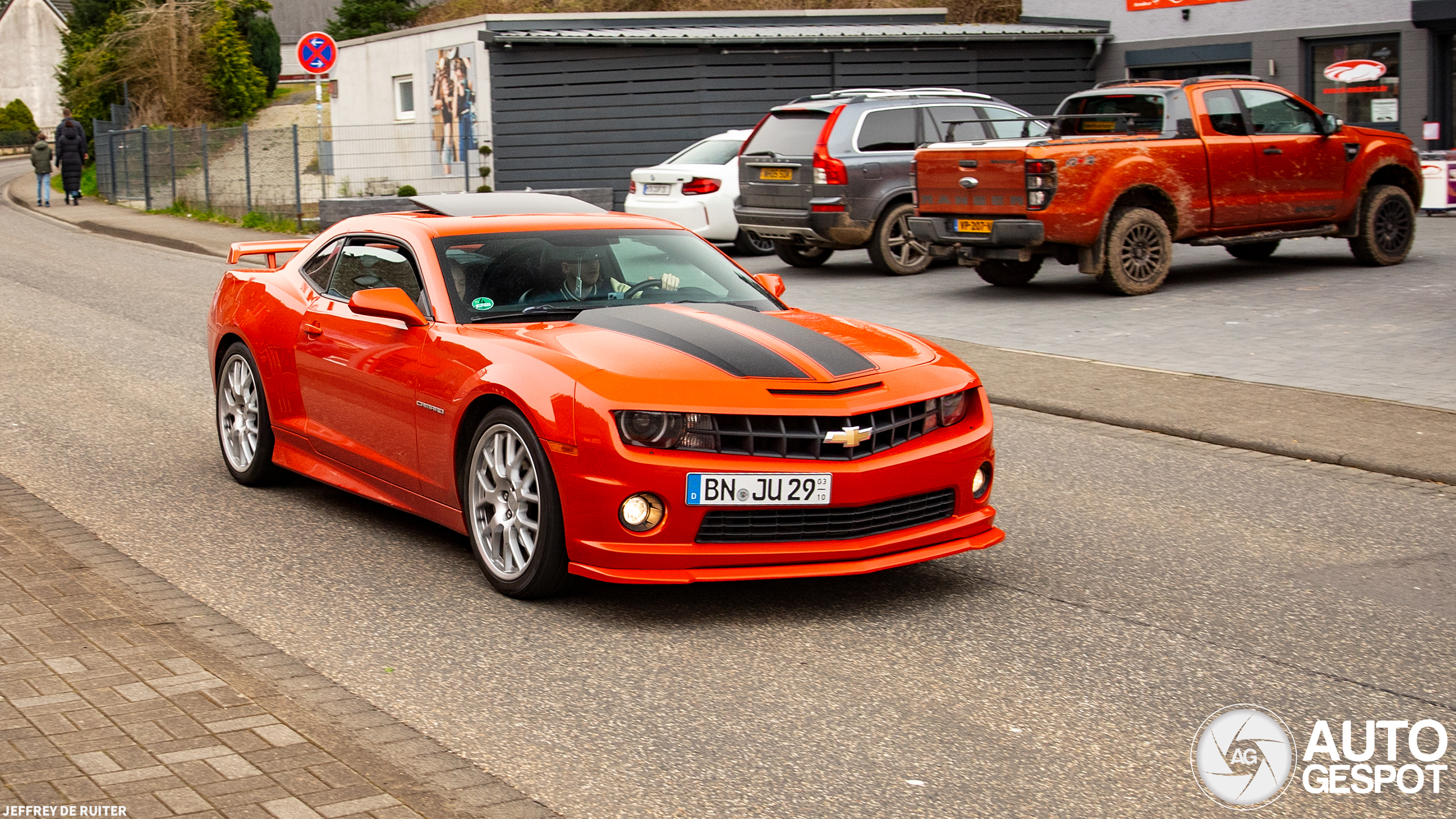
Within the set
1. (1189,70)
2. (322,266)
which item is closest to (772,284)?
(322,266)

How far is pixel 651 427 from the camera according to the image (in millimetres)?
5070

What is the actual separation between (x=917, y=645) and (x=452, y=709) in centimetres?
154

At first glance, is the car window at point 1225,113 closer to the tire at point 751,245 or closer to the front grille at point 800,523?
the tire at point 751,245

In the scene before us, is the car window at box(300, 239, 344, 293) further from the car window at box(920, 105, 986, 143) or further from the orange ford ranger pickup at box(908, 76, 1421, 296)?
the car window at box(920, 105, 986, 143)

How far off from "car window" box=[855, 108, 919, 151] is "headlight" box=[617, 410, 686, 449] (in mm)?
12073

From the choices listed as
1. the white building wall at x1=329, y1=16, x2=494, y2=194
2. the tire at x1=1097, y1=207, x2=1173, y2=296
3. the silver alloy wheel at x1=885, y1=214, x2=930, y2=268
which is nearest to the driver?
the tire at x1=1097, y1=207, x2=1173, y2=296

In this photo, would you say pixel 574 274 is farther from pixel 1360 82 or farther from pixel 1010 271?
Result: pixel 1360 82

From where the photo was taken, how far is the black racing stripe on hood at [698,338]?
5.25m

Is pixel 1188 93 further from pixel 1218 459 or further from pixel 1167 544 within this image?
pixel 1167 544

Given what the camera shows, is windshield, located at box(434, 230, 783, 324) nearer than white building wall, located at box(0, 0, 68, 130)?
Yes

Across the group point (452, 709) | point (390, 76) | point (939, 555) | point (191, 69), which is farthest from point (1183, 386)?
point (191, 69)

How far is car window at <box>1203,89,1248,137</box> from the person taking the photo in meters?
14.6

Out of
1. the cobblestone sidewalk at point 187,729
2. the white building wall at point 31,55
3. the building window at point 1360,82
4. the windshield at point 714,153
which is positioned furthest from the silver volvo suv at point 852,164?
the white building wall at point 31,55

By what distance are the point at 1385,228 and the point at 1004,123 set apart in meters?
4.28
